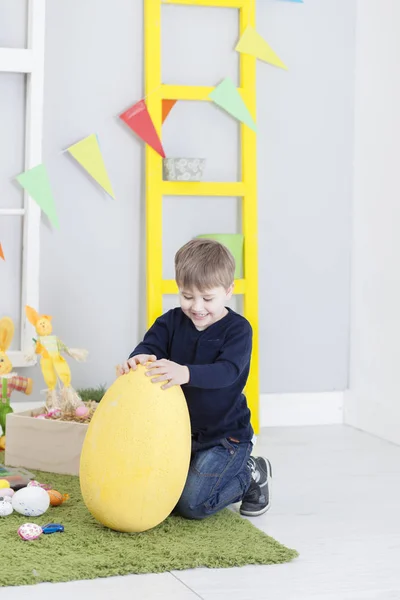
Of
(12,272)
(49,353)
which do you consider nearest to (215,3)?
(12,272)

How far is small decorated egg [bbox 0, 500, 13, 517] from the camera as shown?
1.85 m

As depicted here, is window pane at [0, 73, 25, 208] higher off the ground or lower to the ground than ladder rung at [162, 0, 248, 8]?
lower

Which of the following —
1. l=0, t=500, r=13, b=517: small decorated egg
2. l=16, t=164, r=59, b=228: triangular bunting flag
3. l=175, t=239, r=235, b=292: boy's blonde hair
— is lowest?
l=0, t=500, r=13, b=517: small decorated egg

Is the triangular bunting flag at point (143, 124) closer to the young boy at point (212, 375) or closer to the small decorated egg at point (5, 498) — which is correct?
the young boy at point (212, 375)

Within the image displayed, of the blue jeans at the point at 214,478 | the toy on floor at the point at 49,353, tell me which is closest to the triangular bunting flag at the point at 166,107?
the toy on floor at the point at 49,353

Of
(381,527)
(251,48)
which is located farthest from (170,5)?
(381,527)

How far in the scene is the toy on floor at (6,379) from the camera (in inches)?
103

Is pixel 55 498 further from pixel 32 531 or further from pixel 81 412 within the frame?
pixel 81 412

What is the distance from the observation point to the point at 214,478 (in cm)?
194

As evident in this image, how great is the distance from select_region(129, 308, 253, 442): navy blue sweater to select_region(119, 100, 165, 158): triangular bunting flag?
0.97 m

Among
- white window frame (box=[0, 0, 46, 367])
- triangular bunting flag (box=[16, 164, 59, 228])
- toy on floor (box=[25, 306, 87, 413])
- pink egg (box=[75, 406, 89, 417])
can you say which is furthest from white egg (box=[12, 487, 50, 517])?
triangular bunting flag (box=[16, 164, 59, 228])

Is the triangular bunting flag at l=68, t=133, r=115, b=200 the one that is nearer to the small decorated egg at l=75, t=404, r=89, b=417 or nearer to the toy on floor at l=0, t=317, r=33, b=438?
the toy on floor at l=0, t=317, r=33, b=438

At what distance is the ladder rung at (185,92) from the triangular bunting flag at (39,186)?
0.47 meters

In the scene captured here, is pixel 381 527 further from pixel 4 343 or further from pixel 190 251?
pixel 4 343
